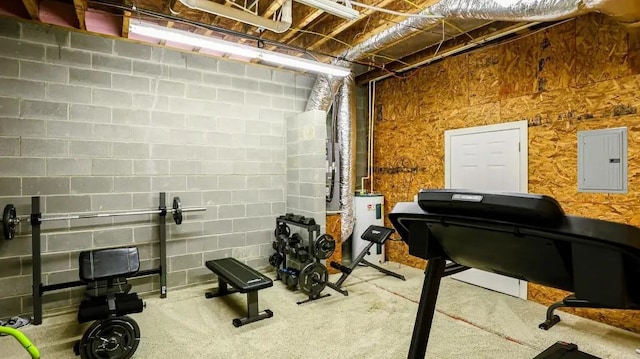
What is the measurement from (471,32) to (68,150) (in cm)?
466

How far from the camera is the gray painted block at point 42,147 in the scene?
3.45m

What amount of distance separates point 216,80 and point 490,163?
3.57 meters

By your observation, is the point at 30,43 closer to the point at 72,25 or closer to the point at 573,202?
the point at 72,25

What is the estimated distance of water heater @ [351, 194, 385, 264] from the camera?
525cm

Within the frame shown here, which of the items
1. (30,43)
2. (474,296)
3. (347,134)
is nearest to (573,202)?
(474,296)

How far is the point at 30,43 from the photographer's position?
11.4 feet

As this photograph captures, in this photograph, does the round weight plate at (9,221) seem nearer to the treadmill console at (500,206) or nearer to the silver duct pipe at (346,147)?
the silver duct pipe at (346,147)

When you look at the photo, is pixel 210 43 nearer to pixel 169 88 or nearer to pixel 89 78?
pixel 169 88

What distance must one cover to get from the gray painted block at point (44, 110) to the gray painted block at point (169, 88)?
0.92 m

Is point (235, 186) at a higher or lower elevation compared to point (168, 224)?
higher

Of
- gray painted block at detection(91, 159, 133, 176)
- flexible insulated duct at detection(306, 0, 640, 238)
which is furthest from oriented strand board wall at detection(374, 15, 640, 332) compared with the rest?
gray painted block at detection(91, 159, 133, 176)

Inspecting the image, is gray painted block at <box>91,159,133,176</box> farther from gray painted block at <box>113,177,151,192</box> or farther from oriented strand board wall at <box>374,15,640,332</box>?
oriented strand board wall at <box>374,15,640,332</box>

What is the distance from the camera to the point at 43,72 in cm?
352

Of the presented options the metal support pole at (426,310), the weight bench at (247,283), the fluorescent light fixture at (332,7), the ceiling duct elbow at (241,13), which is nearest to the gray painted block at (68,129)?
the ceiling duct elbow at (241,13)
